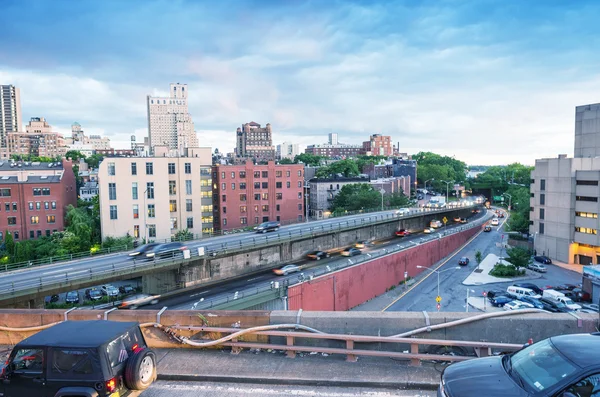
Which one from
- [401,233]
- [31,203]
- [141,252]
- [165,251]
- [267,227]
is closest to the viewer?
[165,251]

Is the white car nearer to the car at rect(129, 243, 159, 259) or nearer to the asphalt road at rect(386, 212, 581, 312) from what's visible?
the asphalt road at rect(386, 212, 581, 312)

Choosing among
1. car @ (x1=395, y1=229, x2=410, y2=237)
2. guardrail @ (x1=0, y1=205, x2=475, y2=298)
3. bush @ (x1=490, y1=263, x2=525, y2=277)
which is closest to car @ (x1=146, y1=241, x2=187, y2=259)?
guardrail @ (x1=0, y1=205, x2=475, y2=298)

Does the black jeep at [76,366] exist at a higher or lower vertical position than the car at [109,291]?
higher

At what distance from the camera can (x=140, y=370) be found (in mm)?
6508

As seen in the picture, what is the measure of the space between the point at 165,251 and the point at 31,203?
4505 centimetres

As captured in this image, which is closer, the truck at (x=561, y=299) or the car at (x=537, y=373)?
the car at (x=537, y=373)

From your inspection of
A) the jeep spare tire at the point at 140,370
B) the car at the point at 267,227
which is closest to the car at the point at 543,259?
the car at the point at 267,227

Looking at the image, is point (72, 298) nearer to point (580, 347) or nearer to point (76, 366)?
point (76, 366)

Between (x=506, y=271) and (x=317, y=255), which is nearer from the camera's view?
(x=317, y=255)

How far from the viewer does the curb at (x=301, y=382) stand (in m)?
7.04

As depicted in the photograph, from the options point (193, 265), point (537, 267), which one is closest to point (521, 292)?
point (537, 267)

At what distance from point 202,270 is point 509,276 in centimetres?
4004

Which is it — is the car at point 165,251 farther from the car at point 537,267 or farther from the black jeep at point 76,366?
the car at point 537,267

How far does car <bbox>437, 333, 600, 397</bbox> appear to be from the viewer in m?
4.73
